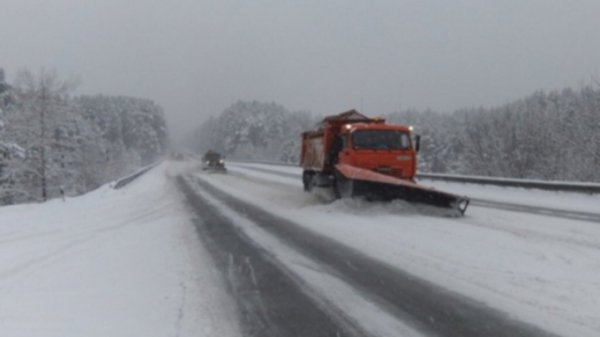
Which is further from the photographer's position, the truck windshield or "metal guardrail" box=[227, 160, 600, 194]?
"metal guardrail" box=[227, 160, 600, 194]

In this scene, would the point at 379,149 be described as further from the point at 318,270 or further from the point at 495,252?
the point at 318,270

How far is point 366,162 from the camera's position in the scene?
55.8 feet

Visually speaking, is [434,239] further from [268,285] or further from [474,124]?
[474,124]

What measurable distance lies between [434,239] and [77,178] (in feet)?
169

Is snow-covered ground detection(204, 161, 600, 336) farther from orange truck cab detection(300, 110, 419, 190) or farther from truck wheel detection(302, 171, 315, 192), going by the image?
truck wheel detection(302, 171, 315, 192)

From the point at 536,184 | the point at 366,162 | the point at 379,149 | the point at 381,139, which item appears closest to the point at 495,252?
the point at 366,162

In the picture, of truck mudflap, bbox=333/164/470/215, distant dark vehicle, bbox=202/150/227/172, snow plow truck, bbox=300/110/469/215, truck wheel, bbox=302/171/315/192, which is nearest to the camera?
truck mudflap, bbox=333/164/470/215

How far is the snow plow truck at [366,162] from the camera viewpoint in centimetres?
1448

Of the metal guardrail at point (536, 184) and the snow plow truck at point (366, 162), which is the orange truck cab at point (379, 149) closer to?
the snow plow truck at point (366, 162)

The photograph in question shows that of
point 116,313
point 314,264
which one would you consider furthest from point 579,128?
point 116,313

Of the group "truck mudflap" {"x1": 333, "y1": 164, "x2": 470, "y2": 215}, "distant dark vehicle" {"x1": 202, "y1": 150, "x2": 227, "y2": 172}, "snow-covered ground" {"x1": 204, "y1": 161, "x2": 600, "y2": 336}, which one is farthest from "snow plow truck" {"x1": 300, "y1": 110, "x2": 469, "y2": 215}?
"distant dark vehicle" {"x1": 202, "y1": 150, "x2": 227, "y2": 172}

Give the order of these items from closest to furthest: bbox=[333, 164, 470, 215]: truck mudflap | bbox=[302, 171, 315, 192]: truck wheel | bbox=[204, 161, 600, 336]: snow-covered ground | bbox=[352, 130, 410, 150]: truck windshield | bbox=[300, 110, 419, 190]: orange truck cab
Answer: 1. bbox=[204, 161, 600, 336]: snow-covered ground
2. bbox=[333, 164, 470, 215]: truck mudflap
3. bbox=[300, 110, 419, 190]: orange truck cab
4. bbox=[352, 130, 410, 150]: truck windshield
5. bbox=[302, 171, 315, 192]: truck wheel

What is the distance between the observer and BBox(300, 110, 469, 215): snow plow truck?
47.5ft

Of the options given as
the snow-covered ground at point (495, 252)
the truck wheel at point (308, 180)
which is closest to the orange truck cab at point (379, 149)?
the snow-covered ground at point (495, 252)
